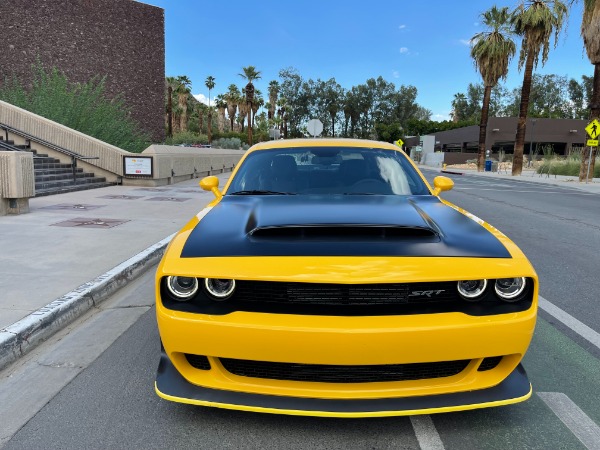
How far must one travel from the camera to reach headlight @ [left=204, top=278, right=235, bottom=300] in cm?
237

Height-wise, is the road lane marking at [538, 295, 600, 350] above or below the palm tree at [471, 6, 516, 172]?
below

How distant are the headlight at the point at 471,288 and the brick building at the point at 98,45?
3133 centimetres

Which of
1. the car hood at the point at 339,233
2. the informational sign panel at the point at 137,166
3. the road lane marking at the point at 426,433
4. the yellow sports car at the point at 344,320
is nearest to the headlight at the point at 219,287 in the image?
the yellow sports car at the point at 344,320

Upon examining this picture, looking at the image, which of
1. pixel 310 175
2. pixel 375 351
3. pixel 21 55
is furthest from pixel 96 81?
pixel 375 351

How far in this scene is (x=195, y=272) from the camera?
232 cm

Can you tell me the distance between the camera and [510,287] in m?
2.44

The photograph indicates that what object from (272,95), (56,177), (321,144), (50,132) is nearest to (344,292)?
(321,144)

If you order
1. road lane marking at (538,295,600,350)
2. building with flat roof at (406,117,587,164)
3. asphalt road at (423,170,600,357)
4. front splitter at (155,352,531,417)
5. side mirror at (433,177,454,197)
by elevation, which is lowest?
road lane marking at (538,295,600,350)

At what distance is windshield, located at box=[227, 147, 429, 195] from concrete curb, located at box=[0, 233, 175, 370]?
5.90ft

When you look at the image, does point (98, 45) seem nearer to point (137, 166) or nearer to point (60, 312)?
point (137, 166)

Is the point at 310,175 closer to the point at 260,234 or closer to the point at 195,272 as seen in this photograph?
the point at 260,234

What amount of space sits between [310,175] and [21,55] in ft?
102

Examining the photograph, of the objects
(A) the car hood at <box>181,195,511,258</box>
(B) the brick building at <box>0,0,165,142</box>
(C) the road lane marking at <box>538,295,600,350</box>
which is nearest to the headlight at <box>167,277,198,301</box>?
(A) the car hood at <box>181,195,511,258</box>

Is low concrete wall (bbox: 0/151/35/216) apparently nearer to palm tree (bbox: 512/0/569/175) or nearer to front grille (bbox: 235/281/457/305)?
front grille (bbox: 235/281/457/305)
